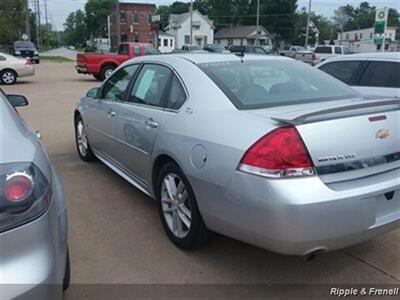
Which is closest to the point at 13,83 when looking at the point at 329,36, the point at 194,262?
the point at 194,262

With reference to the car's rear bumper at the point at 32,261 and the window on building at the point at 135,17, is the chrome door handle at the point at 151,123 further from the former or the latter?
the window on building at the point at 135,17

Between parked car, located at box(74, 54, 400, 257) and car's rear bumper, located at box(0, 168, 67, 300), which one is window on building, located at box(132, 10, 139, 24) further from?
car's rear bumper, located at box(0, 168, 67, 300)

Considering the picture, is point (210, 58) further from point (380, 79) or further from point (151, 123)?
point (380, 79)

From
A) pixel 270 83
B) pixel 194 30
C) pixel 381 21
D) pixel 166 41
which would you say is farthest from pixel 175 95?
pixel 194 30

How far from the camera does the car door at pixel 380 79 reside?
20.5 feet

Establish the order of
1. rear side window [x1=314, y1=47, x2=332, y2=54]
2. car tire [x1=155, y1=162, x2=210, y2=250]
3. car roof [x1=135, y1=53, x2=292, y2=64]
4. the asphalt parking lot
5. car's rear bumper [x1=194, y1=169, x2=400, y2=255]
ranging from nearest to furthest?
car's rear bumper [x1=194, y1=169, x2=400, y2=255]
the asphalt parking lot
car tire [x1=155, y1=162, x2=210, y2=250]
car roof [x1=135, y1=53, x2=292, y2=64]
rear side window [x1=314, y1=47, x2=332, y2=54]

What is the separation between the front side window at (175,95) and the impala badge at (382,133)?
58.5 inches

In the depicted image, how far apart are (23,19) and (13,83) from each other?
36.0 meters

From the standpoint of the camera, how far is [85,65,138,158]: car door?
15.1 ft

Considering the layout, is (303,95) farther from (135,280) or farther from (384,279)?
(135,280)

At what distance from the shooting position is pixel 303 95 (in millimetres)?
3395

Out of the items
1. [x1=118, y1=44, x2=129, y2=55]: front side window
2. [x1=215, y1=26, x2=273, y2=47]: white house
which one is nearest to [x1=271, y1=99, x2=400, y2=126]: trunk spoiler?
[x1=118, y1=44, x2=129, y2=55]: front side window

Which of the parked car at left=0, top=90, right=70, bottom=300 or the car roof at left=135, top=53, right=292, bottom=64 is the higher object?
the car roof at left=135, top=53, right=292, bottom=64

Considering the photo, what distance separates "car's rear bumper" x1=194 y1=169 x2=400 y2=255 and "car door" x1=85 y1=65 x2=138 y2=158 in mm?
2203
